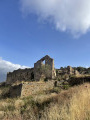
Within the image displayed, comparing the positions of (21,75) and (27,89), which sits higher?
(21,75)

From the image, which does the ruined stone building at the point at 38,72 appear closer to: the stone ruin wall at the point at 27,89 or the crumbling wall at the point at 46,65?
the crumbling wall at the point at 46,65

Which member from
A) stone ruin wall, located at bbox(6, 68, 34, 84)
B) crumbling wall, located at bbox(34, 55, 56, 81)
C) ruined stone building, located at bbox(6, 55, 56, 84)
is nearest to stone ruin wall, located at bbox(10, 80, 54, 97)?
crumbling wall, located at bbox(34, 55, 56, 81)

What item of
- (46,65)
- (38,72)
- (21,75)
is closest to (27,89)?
(46,65)

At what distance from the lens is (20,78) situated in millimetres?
25938

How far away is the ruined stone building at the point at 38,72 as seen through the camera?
2239cm

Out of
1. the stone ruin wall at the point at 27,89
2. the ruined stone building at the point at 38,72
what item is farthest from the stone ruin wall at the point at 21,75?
the stone ruin wall at the point at 27,89

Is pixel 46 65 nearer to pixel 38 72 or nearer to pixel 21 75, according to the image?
pixel 38 72

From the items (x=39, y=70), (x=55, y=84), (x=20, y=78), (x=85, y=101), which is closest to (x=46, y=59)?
(x=39, y=70)

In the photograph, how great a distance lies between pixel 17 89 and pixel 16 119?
8.18m

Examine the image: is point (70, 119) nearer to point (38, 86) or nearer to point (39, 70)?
point (38, 86)

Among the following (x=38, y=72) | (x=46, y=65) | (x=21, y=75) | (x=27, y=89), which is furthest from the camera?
(x=21, y=75)

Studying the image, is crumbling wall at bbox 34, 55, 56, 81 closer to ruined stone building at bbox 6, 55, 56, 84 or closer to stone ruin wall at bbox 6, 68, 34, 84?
ruined stone building at bbox 6, 55, 56, 84

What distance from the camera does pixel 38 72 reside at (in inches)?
928

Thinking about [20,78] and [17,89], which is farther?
[20,78]
